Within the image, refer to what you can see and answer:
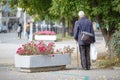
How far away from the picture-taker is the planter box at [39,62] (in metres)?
14.0

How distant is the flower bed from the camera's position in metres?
14.1

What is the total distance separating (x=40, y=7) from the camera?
2169 cm

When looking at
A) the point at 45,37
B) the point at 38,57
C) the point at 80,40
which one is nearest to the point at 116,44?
the point at 80,40

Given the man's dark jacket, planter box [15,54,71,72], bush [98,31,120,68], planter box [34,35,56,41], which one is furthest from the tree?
planter box [34,35,56,41]

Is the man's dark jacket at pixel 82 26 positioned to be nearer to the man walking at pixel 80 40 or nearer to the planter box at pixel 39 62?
the man walking at pixel 80 40

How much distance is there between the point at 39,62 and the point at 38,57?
0.16 metres

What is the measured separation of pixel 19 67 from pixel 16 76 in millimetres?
1372

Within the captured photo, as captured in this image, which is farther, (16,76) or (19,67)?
(19,67)

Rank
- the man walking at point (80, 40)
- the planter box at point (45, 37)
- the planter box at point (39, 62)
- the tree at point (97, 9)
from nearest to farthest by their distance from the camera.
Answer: the planter box at point (39, 62), the man walking at point (80, 40), the tree at point (97, 9), the planter box at point (45, 37)

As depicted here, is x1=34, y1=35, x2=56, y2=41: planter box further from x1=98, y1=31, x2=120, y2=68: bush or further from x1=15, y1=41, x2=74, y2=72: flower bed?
x1=15, y1=41, x2=74, y2=72: flower bed

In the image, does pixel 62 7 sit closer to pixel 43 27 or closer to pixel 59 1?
pixel 59 1

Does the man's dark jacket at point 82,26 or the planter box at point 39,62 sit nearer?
the planter box at point 39,62

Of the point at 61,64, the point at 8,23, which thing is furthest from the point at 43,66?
the point at 8,23

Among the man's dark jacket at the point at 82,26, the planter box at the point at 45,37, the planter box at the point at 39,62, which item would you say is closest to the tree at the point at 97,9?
the man's dark jacket at the point at 82,26
